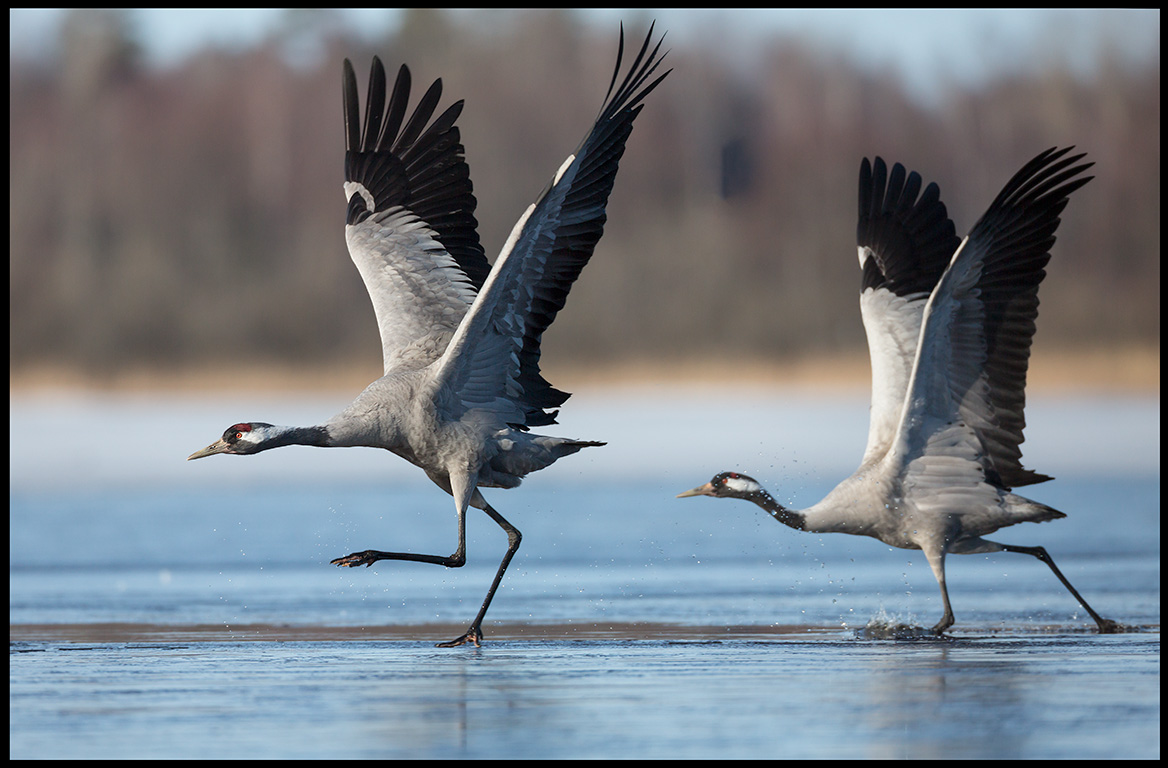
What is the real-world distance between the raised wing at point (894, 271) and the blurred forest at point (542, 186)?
72.4 feet

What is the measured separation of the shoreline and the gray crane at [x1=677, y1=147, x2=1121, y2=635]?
16853 mm

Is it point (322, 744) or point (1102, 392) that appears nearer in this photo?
point (322, 744)

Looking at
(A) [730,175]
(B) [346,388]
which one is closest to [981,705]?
(B) [346,388]

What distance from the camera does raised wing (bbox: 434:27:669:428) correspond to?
980 cm

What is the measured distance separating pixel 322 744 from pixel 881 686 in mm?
2673

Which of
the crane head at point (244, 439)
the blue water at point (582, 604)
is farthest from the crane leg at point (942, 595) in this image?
the crane head at point (244, 439)

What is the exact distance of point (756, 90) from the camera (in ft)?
155

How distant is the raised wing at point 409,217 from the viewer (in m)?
11.4

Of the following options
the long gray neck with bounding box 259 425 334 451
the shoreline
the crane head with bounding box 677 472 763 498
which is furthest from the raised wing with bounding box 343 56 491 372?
the shoreline

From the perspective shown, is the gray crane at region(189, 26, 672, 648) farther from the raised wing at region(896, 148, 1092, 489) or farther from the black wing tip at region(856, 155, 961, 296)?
the black wing tip at region(856, 155, 961, 296)

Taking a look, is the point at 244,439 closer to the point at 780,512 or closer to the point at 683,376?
the point at 780,512

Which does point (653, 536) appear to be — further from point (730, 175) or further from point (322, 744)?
point (730, 175)

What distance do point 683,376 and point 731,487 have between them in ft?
66.0

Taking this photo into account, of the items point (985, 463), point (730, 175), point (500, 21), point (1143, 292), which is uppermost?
point (500, 21)
